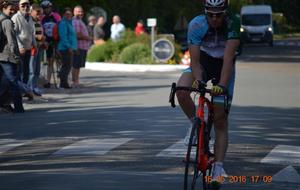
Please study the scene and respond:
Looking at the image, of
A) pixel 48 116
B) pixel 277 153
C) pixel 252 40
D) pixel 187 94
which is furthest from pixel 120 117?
pixel 252 40

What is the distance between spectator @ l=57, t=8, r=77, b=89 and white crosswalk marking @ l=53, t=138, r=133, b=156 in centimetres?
906

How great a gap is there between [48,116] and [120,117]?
56.3 inches

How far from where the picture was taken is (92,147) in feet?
41.1

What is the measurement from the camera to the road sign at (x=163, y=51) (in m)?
33.5

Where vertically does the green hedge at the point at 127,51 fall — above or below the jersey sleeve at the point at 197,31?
below

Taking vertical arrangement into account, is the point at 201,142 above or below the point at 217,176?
above

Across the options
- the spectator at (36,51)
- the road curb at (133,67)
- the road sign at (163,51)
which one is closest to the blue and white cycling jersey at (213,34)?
the spectator at (36,51)

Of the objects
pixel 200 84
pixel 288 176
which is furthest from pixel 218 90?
pixel 288 176

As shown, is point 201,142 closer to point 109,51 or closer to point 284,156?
point 284,156

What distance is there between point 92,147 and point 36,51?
25.0 feet

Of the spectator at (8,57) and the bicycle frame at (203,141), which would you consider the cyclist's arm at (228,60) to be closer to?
the bicycle frame at (203,141)

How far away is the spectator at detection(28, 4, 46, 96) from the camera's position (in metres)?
19.8
